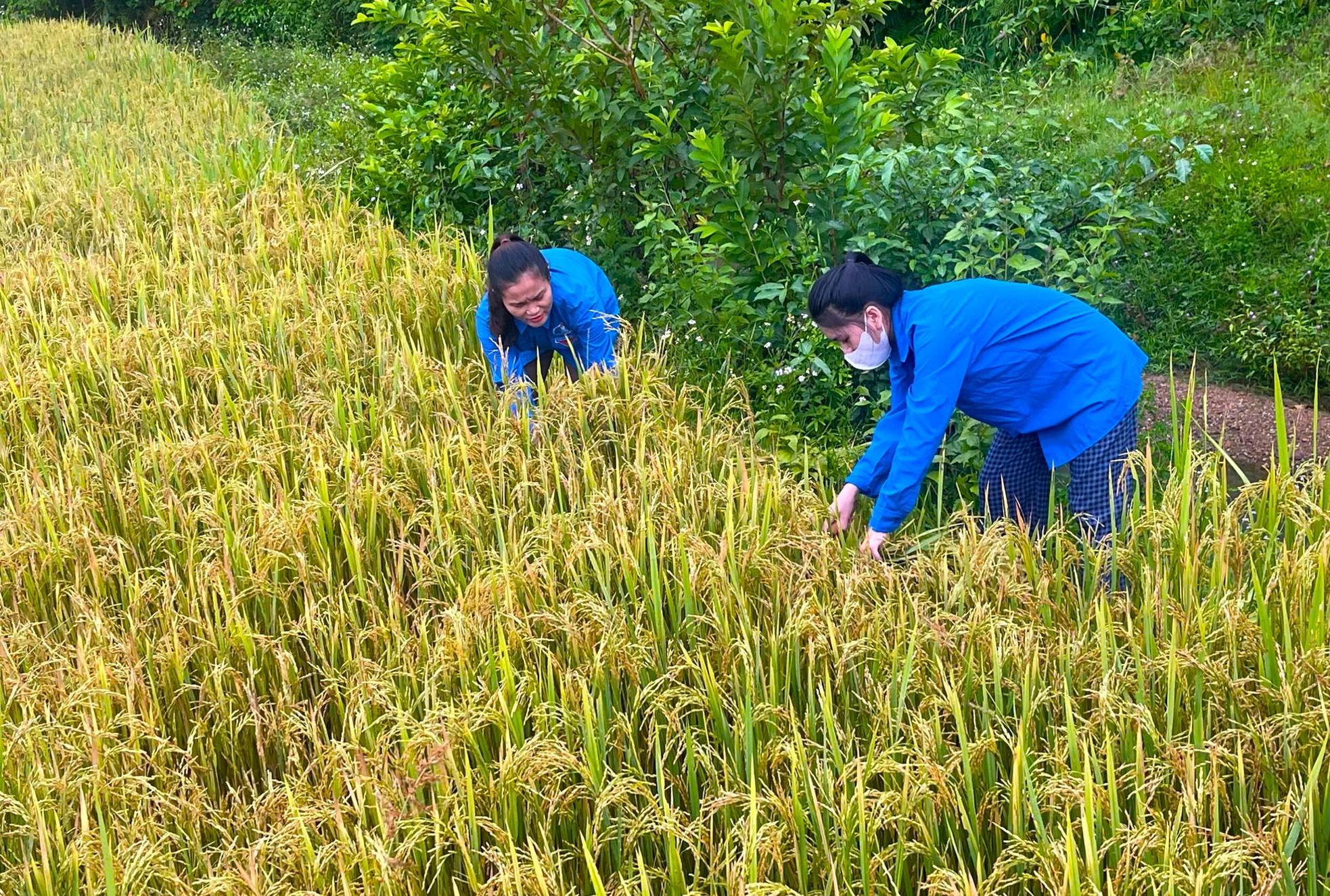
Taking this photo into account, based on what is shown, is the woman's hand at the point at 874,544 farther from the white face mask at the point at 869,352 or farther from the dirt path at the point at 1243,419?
the dirt path at the point at 1243,419

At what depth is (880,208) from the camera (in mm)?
3758

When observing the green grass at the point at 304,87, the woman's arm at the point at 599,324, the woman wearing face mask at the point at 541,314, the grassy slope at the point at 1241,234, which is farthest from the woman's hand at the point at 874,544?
the green grass at the point at 304,87

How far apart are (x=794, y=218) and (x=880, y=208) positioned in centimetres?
54

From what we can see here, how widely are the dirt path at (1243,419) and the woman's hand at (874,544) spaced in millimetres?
1594

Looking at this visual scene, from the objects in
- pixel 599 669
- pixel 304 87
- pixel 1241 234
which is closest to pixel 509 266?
pixel 599 669

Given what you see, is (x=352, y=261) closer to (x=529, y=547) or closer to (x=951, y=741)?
(x=529, y=547)

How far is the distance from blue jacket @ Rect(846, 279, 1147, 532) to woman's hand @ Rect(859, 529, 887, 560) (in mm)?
25

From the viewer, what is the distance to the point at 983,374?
2.96m

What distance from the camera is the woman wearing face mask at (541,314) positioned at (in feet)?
11.9

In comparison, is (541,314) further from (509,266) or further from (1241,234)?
(1241,234)

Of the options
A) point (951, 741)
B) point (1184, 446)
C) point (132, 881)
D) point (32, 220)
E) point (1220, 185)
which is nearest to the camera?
point (132, 881)

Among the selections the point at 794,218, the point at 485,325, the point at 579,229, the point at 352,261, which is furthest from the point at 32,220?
the point at 794,218

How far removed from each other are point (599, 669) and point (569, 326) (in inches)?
72.9

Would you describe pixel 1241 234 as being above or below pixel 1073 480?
above
